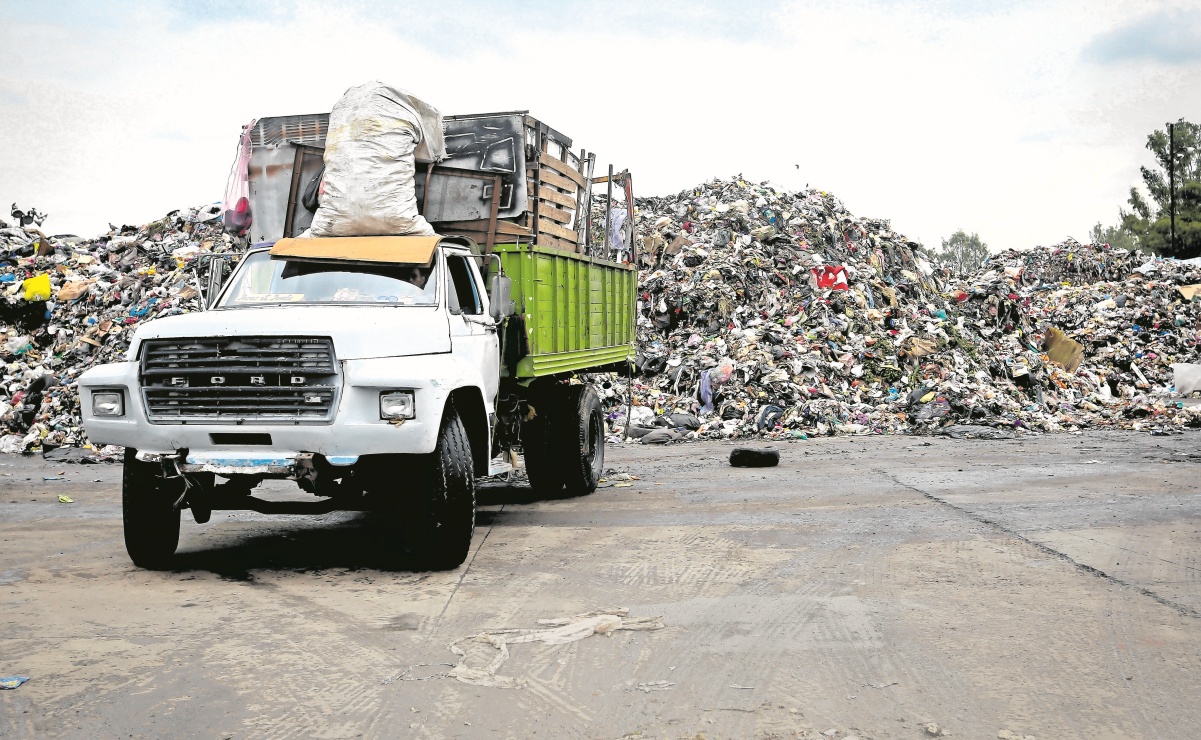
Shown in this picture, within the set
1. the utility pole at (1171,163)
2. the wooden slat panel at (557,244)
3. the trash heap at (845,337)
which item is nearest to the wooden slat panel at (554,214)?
the wooden slat panel at (557,244)

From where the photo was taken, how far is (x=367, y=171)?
7891 millimetres

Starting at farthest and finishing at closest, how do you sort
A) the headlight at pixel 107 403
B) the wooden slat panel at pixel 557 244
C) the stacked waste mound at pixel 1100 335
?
the stacked waste mound at pixel 1100 335
the wooden slat panel at pixel 557 244
the headlight at pixel 107 403

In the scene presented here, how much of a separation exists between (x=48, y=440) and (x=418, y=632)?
467 inches

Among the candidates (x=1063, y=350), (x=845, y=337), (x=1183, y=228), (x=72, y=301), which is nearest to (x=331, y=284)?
(x=845, y=337)

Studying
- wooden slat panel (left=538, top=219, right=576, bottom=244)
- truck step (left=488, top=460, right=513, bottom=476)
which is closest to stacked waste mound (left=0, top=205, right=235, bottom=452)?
wooden slat panel (left=538, top=219, right=576, bottom=244)

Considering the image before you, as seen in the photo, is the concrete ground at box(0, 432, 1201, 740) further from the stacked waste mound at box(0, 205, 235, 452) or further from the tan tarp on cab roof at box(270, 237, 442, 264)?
the stacked waste mound at box(0, 205, 235, 452)

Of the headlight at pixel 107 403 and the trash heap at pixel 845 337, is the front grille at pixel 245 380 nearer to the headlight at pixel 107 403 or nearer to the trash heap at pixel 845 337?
the headlight at pixel 107 403

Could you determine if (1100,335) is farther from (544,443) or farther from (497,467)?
(497,467)

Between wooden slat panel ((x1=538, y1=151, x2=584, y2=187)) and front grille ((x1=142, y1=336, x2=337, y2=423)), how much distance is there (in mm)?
3714

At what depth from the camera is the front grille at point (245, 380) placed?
245 inches

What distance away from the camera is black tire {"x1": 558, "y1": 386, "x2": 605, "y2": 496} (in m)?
10.2

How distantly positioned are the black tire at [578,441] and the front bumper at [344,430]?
384cm

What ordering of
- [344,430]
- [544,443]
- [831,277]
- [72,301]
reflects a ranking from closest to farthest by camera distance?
[344,430] < [544,443] < [72,301] < [831,277]

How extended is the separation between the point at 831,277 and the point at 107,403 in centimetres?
1658
